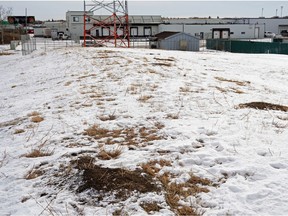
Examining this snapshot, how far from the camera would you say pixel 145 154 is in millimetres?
5145

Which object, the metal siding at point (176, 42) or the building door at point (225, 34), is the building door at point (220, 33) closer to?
the building door at point (225, 34)

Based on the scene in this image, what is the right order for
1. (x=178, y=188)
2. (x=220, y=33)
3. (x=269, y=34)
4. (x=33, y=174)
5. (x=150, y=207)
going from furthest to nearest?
(x=269, y=34), (x=220, y=33), (x=33, y=174), (x=178, y=188), (x=150, y=207)

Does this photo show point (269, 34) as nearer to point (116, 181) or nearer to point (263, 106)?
point (263, 106)

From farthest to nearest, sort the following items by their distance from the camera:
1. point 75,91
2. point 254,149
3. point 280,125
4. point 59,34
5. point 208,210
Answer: point 59,34
point 75,91
point 280,125
point 254,149
point 208,210

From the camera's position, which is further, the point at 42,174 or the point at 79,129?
the point at 79,129

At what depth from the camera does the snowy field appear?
3820 mm

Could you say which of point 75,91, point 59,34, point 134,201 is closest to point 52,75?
point 75,91

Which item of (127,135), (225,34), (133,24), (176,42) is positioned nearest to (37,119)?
(127,135)

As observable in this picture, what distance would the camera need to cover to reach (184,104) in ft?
26.0

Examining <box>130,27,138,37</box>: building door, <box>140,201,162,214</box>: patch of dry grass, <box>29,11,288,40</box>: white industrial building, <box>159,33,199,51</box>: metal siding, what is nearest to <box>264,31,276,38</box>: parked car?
<box>29,11,288,40</box>: white industrial building

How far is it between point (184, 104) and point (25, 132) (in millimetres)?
3818

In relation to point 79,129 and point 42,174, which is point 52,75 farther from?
point 42,174

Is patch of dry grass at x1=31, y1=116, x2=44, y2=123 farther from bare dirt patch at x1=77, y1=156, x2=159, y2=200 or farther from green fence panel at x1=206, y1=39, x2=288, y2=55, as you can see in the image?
green fence panel at x1=206, y1=39, x2=288, y2=55

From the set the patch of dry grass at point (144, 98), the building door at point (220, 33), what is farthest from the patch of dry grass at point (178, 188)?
the building door at point (220, 33)
